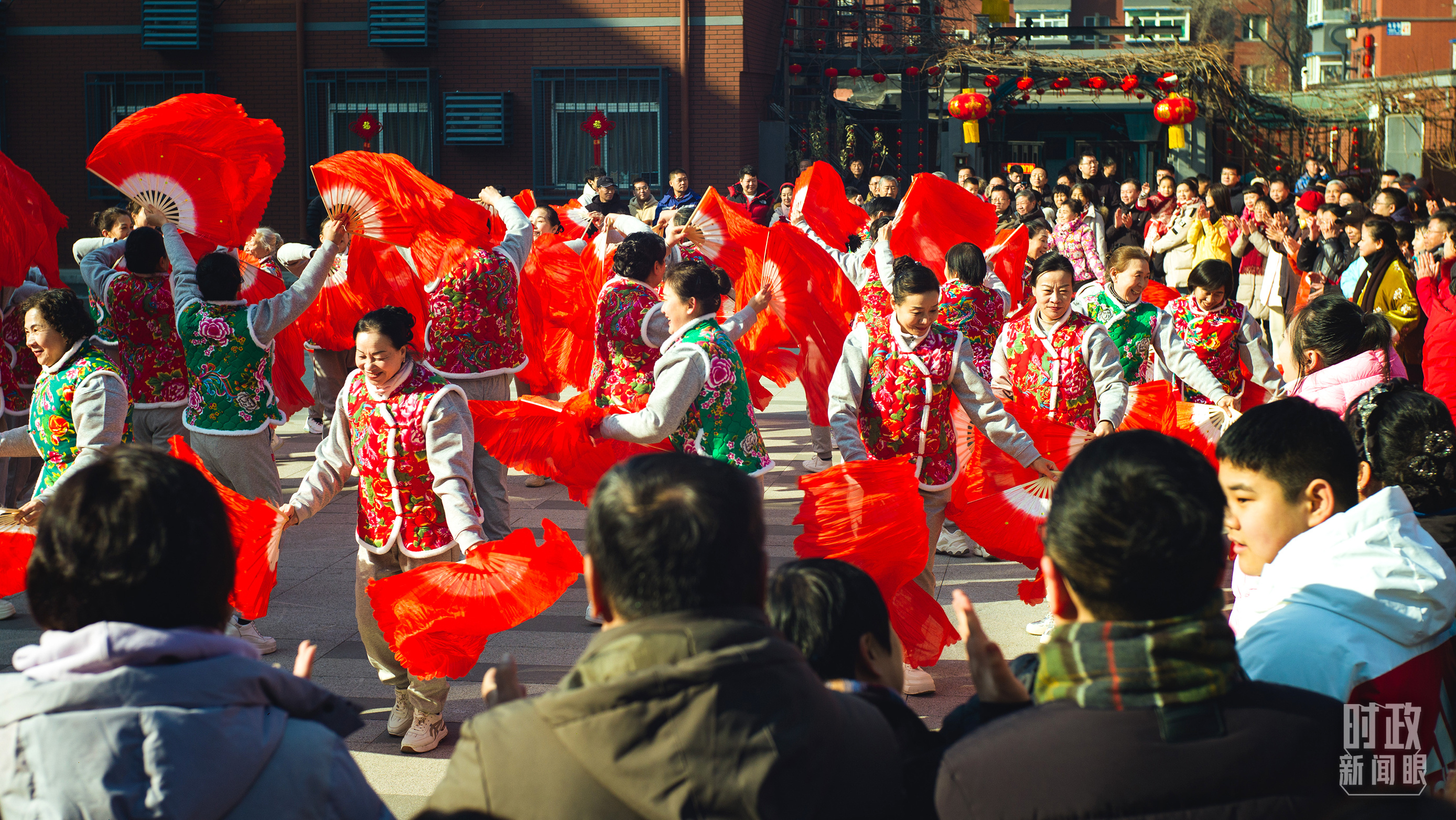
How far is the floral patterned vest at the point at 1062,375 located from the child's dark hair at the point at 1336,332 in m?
1.57

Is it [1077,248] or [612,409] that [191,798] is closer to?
[612,409]

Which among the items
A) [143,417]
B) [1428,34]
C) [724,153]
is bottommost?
[143,417]

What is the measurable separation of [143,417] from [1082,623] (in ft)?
16.5

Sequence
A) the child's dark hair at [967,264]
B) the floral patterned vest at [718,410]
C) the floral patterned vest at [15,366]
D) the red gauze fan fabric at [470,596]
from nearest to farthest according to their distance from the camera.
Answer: the red gauze fan fabric at [470,596], the floral patterned vest at [718,410], the floral patterned vest at [15,366], the child's dark hair at [967,264]

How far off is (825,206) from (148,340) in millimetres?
3658

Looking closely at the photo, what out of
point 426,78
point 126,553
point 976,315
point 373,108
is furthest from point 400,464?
point 373,108

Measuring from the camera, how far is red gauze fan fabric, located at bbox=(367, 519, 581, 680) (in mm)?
3486

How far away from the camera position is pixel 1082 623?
5.39 ft

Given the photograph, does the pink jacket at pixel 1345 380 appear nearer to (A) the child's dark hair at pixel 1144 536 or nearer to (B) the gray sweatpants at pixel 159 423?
(A) the child's dark hair at pixel 1144 536

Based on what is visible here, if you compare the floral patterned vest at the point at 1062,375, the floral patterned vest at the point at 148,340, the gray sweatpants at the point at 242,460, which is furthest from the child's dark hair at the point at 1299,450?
the floral patterned vest at the point at 148,340

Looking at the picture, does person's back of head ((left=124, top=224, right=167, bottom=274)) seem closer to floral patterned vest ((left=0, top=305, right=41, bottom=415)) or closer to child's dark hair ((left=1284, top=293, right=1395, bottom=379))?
floral patterned vest ((left=0, top=305, right=41, bottom=415))

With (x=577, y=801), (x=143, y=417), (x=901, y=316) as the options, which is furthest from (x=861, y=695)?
(x=143, y=417)

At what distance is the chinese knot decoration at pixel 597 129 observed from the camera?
14.0m

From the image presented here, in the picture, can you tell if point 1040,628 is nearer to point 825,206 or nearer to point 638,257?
point 638,257
